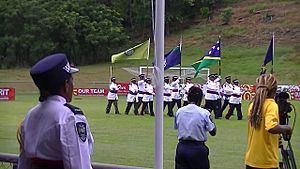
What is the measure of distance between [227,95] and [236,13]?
1288 inches

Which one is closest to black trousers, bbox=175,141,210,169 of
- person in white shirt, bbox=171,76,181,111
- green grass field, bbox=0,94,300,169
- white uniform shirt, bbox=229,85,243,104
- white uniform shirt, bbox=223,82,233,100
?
green grass field, bbox=0,94,300,169

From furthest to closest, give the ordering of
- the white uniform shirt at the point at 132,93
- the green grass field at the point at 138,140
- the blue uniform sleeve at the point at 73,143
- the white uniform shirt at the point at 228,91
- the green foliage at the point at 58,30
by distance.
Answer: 1. the green foliage at the point at 58,30
2. the white uniform shirt at the point at 132,93
3. the white uniform shirt at the point at 228,91
4. the green grass field at the point at 138,140
5. the blue uniform sleeve at the point at 73,143

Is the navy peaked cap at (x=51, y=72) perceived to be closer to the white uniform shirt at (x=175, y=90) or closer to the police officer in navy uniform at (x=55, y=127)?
the police officer in navy uniform at (x=55, y=127)

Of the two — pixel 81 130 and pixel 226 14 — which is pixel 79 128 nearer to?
pixel 81 130

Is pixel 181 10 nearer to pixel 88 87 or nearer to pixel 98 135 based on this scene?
pixel 88 87

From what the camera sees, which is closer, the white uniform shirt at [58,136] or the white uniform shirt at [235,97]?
the white uniform shirt at [58,136]

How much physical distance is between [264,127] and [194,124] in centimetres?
103

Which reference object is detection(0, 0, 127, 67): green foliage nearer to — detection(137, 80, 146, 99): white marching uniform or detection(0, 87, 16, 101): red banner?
detection(0, 87, 16, 101): red banner

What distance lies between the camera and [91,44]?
3509 centimetres

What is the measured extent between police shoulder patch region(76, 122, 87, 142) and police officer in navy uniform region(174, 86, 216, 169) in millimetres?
3047

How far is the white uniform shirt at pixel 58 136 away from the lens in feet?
10.8

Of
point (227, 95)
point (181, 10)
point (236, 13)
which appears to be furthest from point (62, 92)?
point (236, 13)

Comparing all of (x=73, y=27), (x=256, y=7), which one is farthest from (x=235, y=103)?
(x=256, y=7)

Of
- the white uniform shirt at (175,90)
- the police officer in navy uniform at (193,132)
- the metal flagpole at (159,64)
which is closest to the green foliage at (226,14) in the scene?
the white uniform shirt at (175,90)
